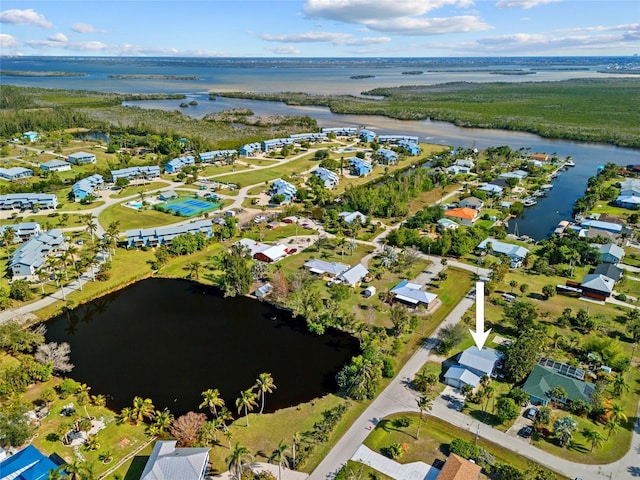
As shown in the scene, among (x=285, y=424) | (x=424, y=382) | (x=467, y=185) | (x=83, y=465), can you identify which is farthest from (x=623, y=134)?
(x=83, y=465)

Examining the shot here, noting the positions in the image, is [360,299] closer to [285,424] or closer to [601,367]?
[285,424]

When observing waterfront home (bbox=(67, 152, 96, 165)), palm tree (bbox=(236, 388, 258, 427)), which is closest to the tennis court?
waterfront home (bbox=(67, 152, 96, 165))

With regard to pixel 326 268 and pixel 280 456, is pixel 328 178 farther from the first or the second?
pixel 280 456

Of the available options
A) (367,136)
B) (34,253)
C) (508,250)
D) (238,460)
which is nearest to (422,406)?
(238,460)

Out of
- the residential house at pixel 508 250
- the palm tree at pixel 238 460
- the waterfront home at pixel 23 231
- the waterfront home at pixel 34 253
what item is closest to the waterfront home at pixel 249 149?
the waterfront home at pixel 34 253

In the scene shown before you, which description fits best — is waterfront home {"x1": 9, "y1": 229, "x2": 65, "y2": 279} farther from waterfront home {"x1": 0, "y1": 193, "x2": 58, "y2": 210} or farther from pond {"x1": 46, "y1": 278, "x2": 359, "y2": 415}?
waterfront home {"x1": 0, "y1": 193, "x2": 58, "y2": 210}

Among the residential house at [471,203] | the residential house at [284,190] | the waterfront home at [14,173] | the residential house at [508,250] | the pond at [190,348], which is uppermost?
the waterfront home at [14,173]

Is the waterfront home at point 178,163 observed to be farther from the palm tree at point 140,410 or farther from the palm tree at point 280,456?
the palm tree at point 280,456
